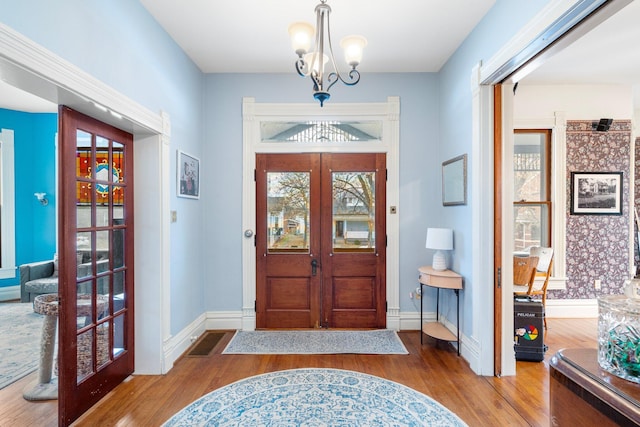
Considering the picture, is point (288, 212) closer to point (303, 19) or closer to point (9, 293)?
point (303, 19)

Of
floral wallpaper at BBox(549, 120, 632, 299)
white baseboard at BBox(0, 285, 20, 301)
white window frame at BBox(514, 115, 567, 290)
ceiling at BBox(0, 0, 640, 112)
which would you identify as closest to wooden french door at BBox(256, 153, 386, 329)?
ceiling at BBox(0, 0, 640, 112)

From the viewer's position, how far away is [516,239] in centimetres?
445

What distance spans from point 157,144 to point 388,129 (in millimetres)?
2505

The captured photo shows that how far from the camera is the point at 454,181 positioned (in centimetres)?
332

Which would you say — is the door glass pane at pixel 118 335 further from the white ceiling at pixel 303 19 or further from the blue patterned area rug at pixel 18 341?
the white ceiling at pixel 303 19

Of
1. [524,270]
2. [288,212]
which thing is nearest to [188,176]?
[288,212]

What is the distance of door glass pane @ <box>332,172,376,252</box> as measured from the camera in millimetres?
3865

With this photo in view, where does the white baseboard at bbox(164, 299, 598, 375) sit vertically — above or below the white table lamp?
below

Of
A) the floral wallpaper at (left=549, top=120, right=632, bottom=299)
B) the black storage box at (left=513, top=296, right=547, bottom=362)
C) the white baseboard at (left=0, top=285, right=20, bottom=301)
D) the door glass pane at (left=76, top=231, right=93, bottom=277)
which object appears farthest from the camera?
the white baseboard at (left=0, top=285, right=20, bottom=301)

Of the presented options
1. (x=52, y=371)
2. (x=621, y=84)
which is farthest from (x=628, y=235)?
(x=52, y=371)

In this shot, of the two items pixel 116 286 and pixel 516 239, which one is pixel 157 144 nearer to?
pixel 116 286

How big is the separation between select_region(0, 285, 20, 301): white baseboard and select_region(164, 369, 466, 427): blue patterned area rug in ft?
15.5

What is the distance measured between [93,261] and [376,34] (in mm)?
3058

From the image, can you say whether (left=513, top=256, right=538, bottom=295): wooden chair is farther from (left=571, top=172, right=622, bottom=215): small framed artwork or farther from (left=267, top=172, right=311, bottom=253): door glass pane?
(left=267, top=172, right=311, bottom=253): door glass pane
